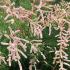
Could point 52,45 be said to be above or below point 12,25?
below

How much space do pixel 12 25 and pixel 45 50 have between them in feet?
1.32

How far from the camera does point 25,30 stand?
305cm

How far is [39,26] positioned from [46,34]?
63 cm

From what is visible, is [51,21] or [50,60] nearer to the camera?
[51,21]

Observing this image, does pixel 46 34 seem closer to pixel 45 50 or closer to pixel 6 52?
pixel 45 50

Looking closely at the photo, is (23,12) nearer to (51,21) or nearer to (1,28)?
(51,21)

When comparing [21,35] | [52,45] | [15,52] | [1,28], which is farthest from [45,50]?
[15,52]

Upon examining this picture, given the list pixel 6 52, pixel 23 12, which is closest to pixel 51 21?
pixel 23 12

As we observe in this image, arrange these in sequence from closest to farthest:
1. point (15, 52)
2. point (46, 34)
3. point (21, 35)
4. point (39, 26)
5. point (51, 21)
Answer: point (15, 52) < point (39, 26) < point (51, 21) < point (21, 35) < point (46, 34)

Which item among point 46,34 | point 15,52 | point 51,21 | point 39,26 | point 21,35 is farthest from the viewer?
point 46,34

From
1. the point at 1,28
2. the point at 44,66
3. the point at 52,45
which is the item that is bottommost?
the point at 44,66

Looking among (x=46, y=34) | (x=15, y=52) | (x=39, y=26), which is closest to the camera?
(x=15, y=52)

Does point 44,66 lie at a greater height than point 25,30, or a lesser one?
lesser

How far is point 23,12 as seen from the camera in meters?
2.54
